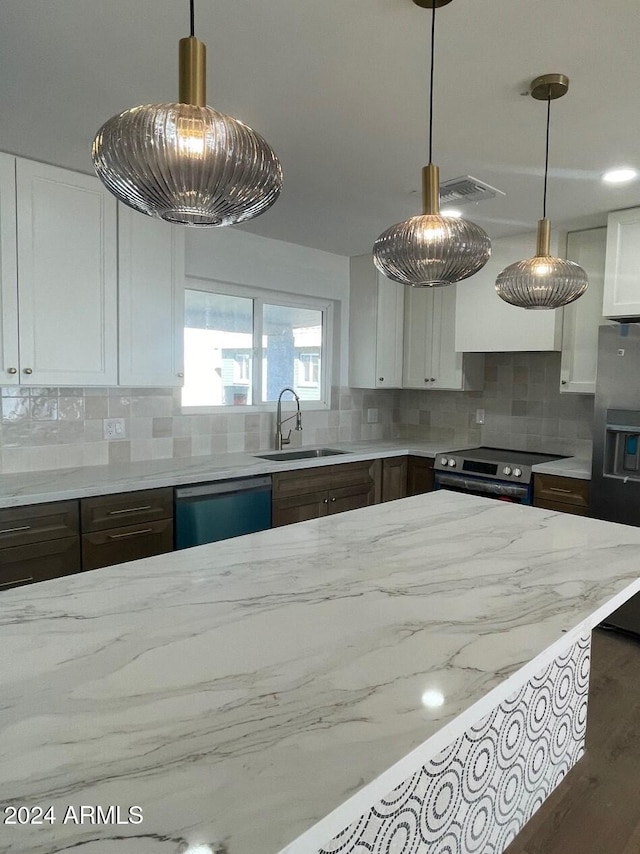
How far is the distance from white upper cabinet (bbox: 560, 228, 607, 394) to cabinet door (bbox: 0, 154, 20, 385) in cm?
301

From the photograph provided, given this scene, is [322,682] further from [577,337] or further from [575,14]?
[577,337]

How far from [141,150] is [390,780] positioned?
0.99 meters

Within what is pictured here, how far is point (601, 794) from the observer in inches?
74.1

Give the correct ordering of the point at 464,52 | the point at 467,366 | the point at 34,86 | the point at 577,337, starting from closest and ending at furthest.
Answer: the point at 464,52, the point at 34,86, the point at 577,337, the point at 467,366

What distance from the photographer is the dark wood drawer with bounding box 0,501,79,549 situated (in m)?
Answer: 2.22

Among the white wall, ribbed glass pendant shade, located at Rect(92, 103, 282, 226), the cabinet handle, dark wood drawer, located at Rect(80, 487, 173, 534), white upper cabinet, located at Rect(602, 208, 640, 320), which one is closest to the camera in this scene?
ribbed glass pendant shade, located at Rect(92, 103, 282, 226)

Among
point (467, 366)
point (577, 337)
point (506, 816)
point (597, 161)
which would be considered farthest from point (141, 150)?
point (467, 366)

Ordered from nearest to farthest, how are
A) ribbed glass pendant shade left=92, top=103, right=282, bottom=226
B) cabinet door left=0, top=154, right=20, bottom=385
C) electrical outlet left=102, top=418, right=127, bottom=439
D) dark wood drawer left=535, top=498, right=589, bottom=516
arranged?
1. ribbed glass pendant shade left=92, top=103, right=282, bottom=226
2. cabinet door left=0, top=154, right=20, bottom=385
3. electrical outlet left=102, top=418, right=127, bottom=439
4. dark wood drawer left=535, top=498, right=589, bottom=516

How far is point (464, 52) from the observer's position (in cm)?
159

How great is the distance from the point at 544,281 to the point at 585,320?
182 cm

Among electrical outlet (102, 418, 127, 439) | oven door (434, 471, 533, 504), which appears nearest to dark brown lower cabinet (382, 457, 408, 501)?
oven door (434, 471, 533, 504)

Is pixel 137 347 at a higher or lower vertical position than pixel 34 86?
lower

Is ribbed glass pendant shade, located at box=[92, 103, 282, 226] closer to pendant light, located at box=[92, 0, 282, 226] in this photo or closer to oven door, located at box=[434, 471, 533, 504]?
pendant light, located at box=[92, 0, 282, 226]

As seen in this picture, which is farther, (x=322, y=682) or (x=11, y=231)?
(x=11, y=231)
